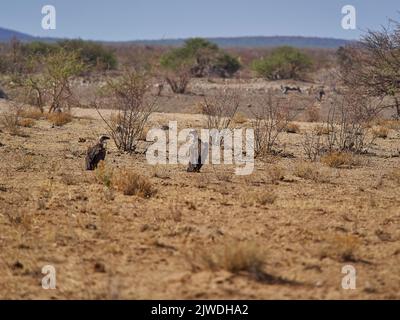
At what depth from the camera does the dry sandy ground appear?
513 cm

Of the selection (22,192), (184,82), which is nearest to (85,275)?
(22,192)

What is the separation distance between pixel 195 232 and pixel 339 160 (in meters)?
5.33

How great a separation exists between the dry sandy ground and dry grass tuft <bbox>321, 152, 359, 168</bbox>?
0.97 ft

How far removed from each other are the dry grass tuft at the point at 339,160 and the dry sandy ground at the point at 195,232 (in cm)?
29

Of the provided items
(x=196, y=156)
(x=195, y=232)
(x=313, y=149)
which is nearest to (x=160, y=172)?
(x=196, y=156)

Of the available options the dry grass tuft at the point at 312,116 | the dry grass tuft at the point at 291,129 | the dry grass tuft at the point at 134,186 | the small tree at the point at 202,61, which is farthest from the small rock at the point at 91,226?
the small tree at the point at 202,61

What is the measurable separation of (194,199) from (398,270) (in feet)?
10.4

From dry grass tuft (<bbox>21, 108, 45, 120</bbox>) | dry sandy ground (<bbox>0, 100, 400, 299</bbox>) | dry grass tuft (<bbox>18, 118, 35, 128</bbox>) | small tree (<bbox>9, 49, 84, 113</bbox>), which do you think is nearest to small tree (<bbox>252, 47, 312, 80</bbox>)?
small tree (<bbox>9, 49, 84, 113</bbox>)

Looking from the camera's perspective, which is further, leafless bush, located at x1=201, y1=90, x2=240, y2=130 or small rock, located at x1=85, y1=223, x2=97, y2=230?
leafless bush, located at x1=201, y1=90, x2=240, y2=130

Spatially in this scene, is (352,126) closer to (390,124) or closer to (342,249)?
(390,124)

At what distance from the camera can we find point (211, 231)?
6.60 metres

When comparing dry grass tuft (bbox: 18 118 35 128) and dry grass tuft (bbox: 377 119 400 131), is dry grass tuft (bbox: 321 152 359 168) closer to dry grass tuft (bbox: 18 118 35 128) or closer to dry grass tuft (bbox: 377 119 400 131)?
dry grass tuft (bbox: 377 119 400 131)

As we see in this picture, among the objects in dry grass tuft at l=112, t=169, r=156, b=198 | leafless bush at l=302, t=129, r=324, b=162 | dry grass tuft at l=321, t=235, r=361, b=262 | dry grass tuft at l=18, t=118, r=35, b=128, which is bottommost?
dry grass tuft at l=321, t=235, r=361, b=262

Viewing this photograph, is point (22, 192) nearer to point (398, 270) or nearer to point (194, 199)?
point (194, 199)
